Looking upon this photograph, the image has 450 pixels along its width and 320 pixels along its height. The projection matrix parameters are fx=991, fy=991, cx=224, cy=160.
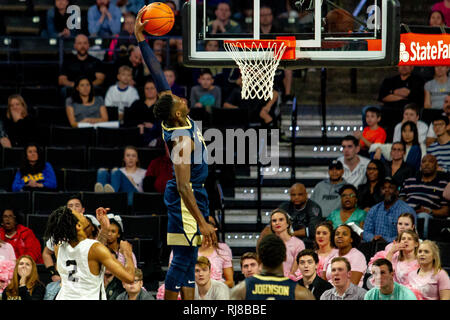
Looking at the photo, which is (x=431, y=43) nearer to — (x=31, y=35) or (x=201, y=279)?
(x=201, y=279)

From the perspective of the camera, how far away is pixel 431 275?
9414mm

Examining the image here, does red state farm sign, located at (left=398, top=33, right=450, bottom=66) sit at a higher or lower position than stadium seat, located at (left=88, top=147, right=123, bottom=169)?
higher

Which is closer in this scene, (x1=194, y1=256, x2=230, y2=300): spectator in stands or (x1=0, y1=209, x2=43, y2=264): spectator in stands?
(x1=194, y1=256, x2=230, y2=300): spectator in stands

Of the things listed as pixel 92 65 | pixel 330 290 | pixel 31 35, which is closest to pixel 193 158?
pixel 330 290

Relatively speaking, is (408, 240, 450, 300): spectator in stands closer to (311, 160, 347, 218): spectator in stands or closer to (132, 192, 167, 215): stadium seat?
(311, 160, 347, 218): spectator in stands

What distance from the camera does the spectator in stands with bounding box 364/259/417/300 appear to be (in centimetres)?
873

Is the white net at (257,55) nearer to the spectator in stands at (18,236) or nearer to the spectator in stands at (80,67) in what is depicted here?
the spectator in stands at (18,236)

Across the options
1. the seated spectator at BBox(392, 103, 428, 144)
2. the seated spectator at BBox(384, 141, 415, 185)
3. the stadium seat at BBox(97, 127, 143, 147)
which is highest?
the seated spectator at BBox(392, 103, 428, 144)

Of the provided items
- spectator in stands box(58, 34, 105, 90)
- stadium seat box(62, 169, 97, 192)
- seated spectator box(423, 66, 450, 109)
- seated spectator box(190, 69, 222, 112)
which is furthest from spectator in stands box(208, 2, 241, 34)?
stadium seat box(62, 169, 97, 192)

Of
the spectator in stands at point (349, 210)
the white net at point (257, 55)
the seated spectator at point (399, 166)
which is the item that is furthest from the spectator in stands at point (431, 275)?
the seated spectator at point (399, 166)

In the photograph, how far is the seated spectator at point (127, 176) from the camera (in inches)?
484

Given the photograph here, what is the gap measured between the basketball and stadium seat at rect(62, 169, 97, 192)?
4345 mm

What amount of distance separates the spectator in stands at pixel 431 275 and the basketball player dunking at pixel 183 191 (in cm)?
255
